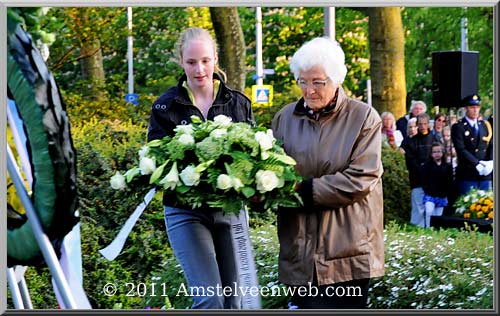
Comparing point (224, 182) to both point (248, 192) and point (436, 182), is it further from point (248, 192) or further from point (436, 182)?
point (436, 182)

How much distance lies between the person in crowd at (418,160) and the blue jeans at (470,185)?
0.26m

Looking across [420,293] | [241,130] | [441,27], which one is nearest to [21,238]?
[241,130]

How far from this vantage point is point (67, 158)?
6652mm

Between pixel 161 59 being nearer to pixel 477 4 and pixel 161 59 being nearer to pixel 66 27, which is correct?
pixel 66 27

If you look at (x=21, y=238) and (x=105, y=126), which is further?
(x=105, y=126)

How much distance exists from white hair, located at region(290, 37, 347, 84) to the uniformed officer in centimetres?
133

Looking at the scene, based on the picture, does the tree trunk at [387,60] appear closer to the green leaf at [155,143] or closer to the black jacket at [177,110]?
the black jacket at [177,110]

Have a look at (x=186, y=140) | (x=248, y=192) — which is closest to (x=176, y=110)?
(x=186, y=140)

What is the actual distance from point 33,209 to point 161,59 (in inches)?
79.9

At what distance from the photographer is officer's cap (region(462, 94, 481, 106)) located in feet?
26.5

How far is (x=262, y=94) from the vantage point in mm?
8070

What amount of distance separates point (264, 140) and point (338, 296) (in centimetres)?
98

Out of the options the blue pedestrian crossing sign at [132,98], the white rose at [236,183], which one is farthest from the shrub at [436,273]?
the blue pedestrian crossing sign at [132,98]

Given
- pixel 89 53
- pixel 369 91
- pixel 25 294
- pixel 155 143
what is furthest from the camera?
pixel 369 91
